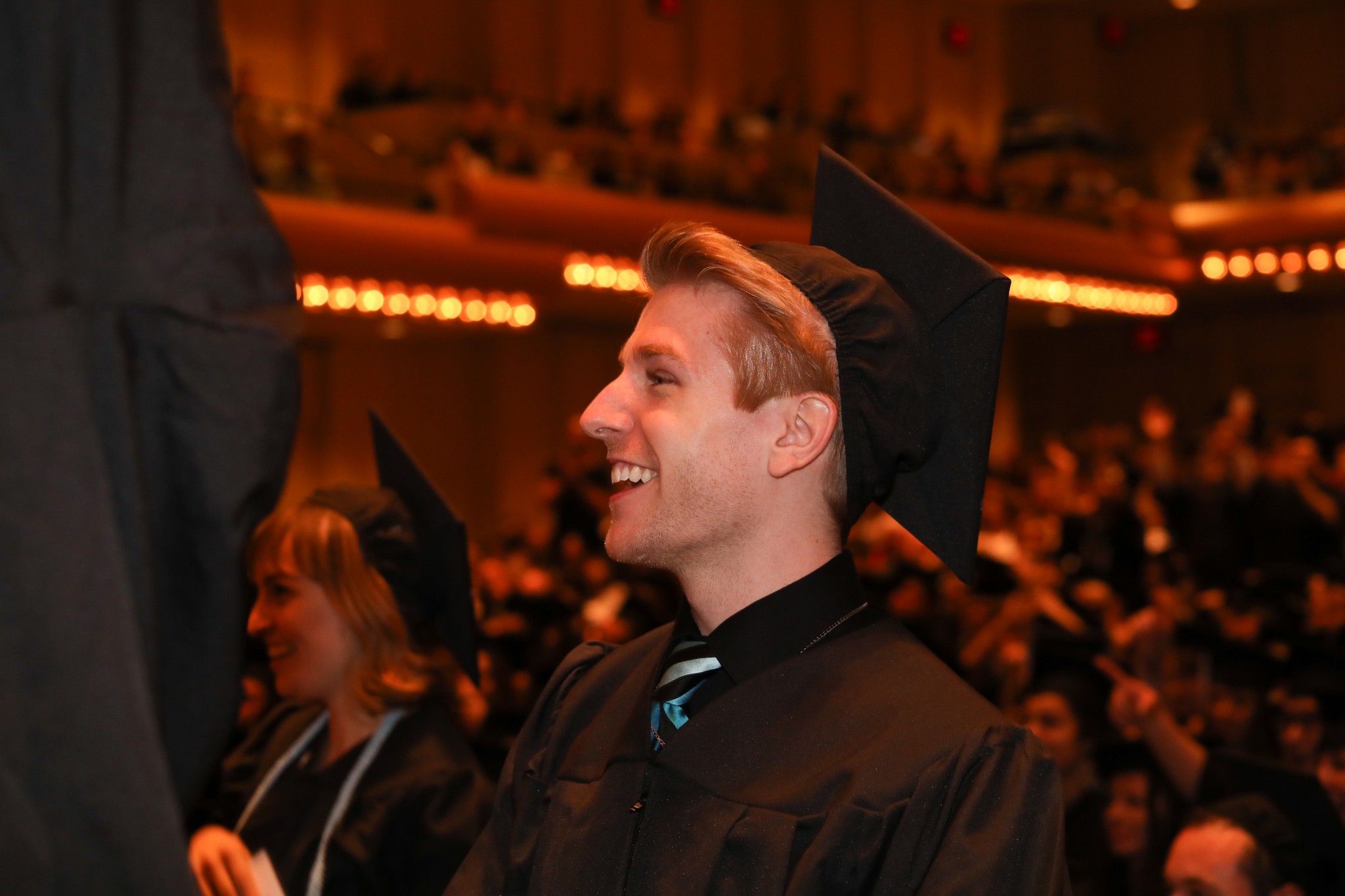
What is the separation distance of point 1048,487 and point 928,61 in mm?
12486

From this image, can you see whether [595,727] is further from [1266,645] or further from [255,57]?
[255,57]

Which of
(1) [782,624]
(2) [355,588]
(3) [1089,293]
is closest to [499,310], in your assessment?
(3) [1089,293]

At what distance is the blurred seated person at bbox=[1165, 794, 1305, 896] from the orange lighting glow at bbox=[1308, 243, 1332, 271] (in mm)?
16136

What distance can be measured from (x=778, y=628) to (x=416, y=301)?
40.5 ft

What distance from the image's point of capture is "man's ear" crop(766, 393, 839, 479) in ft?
5.61

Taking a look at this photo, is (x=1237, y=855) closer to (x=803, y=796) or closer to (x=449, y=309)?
(x=803, y=796)

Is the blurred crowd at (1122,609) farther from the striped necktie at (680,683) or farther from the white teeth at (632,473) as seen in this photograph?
the white teeth at (632,473)

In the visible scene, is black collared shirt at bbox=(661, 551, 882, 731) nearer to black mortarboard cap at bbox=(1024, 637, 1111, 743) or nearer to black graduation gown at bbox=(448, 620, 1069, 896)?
black graduation gown at bbox=(448, 620, 1069, 896)

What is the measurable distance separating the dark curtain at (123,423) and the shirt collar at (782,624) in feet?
3.28

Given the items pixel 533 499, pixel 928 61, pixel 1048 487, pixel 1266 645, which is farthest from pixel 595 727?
pixel 928 61

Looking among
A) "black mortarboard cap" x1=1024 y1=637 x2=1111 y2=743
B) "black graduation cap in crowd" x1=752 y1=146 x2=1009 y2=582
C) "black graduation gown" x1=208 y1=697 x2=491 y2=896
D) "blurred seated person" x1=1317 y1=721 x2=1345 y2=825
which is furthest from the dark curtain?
"black mortarboard cap" x1=1024 y1=637 x2=1111 y2=743

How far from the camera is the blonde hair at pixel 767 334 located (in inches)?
67.5

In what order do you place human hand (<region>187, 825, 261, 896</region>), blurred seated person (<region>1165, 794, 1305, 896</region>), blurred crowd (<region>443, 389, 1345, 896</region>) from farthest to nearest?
blurred crowd (<region>443, 389, 1345, 896</region>) → blurred seated person (<region>1165, 794, 1305, 896</region>) → human hand (<region>187, 825, 261, 896</region>)

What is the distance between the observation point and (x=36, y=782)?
64 centimetres
